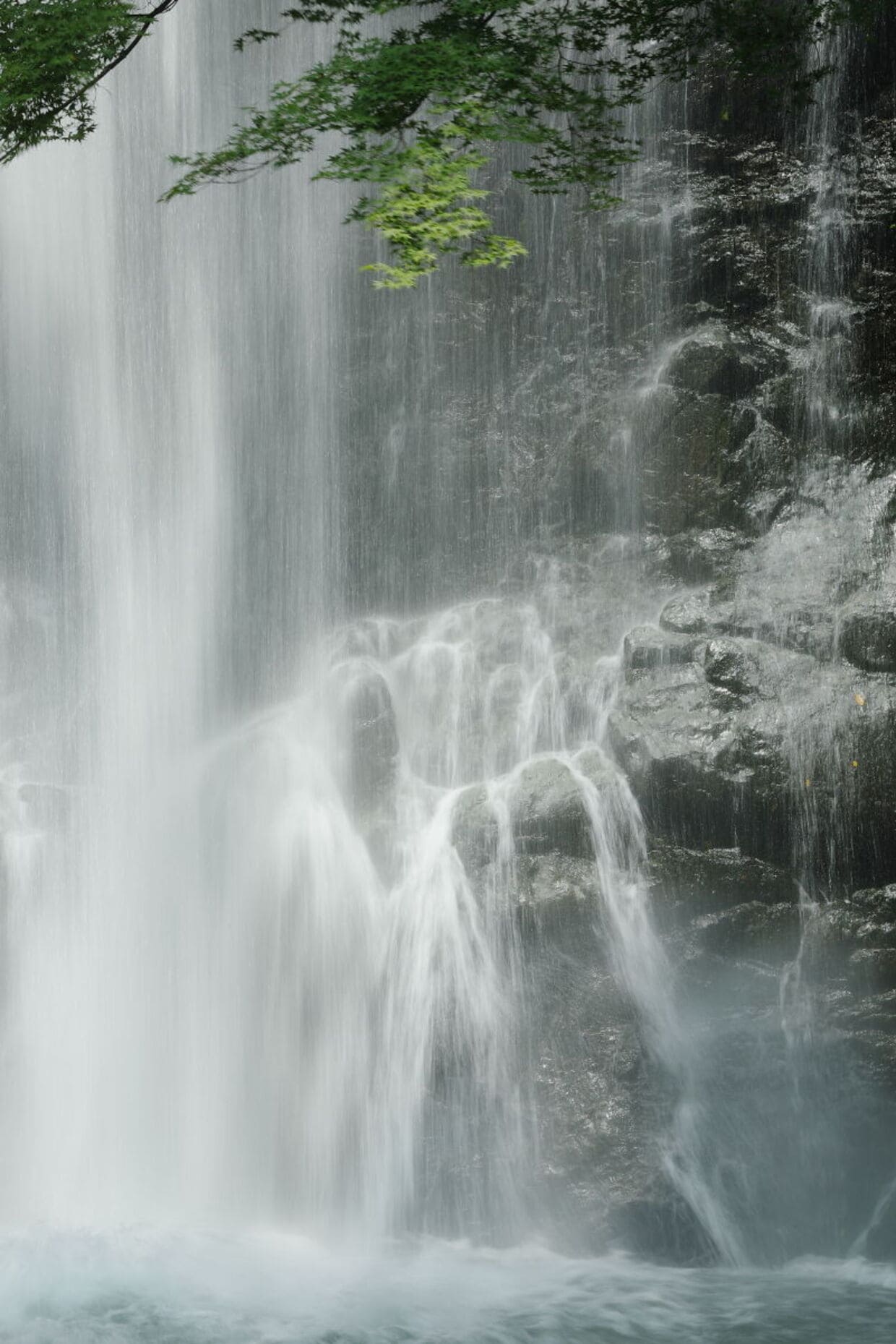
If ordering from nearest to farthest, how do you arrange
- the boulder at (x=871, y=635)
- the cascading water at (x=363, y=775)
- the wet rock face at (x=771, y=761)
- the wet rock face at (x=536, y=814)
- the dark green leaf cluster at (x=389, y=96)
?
the dark green leaf cluster at (x=389, y=96) < the cascading water at (x=363, y=775) < the wet rock face at (x=771, y=761) < the wet rock face at (x=536, y=814) < the boulder at (x=871, y=635)

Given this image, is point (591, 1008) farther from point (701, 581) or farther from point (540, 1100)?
point (701, 581)

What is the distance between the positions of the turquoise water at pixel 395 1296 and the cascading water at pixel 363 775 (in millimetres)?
41

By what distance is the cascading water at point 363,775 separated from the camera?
910cm

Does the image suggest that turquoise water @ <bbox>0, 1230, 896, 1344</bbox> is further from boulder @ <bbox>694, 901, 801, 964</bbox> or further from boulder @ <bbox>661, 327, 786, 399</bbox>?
boulder @ <bbox>661, 327, 786, 399</bbox>

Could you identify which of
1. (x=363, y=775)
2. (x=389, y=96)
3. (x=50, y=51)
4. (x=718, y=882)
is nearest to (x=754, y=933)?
(x=718, y=882)

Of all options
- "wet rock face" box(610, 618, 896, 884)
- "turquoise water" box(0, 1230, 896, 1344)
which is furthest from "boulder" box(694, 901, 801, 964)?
"turquoise water" box(0, 1230, 896, 1344)

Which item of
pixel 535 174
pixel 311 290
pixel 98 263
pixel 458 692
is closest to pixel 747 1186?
pixel 458 692

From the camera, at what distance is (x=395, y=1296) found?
26.8 ft

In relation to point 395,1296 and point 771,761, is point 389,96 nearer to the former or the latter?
point 771,761

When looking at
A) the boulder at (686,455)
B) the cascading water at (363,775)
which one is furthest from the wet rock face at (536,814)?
the boulder at (686,455)

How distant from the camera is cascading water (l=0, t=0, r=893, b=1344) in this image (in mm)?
9102

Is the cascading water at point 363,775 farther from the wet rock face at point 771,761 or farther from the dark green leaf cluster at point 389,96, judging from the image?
the dark green leaf cluster at point 389,96

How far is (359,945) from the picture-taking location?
10.2 metres

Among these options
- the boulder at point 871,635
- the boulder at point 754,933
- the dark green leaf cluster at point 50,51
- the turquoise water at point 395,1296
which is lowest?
the turquoise water at point 395,1296
